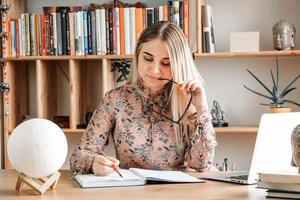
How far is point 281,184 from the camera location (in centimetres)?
142

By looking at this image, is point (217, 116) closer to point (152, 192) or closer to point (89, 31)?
point (89, 31)

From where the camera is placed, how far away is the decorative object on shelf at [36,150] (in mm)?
1428

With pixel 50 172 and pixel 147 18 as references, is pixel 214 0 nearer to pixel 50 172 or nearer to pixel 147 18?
pixel 147 18

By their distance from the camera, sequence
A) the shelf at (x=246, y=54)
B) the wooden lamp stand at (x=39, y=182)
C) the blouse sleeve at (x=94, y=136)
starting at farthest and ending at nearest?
the shelf at (x=246, y=54), the blouse sleeve at (x=94, y=136), the wooden lamp stand at (x=39, y=182)

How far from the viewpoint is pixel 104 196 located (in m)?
1.47

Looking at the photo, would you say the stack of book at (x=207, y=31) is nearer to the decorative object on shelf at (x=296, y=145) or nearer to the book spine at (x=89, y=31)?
the book spine at (x=89, y=31)

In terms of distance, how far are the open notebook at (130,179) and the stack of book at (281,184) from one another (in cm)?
30

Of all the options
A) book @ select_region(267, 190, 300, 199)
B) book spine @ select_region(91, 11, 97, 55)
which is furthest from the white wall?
book @ select_region(267, 190, 300, 199)

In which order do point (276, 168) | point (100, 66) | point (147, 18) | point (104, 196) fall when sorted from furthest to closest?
1. point (100, 66)
2. point (147, 18)
3. point (276, 168)
4. point (104, 196)

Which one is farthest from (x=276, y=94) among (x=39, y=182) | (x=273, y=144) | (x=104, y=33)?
(x=39, y=182)

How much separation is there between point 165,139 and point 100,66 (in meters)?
1.35

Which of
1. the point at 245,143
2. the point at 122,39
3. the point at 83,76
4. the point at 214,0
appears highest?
the point at 214,0

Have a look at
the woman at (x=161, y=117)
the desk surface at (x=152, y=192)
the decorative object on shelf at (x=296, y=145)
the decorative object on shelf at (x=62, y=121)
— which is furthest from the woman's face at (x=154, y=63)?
the decorative object on shelf at (x=62, y=121)

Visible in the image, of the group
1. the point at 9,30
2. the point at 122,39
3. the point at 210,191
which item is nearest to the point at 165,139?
the point at 210,191
